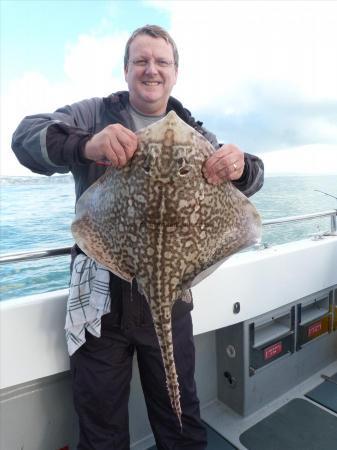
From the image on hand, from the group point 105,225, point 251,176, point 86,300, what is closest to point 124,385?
point 86,300

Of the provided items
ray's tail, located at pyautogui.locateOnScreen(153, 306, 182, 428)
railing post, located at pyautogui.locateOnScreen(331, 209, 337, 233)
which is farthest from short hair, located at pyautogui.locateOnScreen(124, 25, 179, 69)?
railing post, located at pyautogui.locateOnScreen(331, 209, 337, 233)

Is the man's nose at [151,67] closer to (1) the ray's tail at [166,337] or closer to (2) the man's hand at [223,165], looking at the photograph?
(2) the man's hand at [223,165]

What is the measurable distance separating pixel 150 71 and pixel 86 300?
1.26 metres

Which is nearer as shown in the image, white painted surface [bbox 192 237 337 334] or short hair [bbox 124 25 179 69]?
short hair [bbox 124 25 179 69]

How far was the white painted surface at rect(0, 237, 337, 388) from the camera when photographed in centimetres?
196

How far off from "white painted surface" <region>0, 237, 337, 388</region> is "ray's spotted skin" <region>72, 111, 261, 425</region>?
779 mm

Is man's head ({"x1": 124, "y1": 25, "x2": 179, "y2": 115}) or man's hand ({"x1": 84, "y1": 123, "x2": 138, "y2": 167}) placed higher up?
man's head ({"x1": 124, "y1": 25, "x2": 179, "y2": 115})

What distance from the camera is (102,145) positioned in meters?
1.31

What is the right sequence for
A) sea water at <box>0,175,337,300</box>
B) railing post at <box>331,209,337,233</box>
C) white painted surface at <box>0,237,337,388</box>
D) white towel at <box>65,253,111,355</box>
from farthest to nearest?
sea water at <box>0,175,337,300</box>, railing post at <box>331,209,337,233</box>, white painted surface at <box>0,237,337,388</box>, white towel at <box>65,253,111,355</box>

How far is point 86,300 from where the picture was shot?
6.12ft

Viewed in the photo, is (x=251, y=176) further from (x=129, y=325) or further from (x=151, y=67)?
(x=129, y=325)

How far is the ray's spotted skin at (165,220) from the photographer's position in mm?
1289

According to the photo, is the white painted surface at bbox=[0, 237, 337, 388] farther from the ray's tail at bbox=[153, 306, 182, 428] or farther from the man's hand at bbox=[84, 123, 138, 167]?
the man's hand at bbox=[84, 123, 138, 167]

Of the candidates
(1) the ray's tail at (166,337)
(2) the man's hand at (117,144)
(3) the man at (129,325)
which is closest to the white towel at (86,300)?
(3) the man at (129,325)
